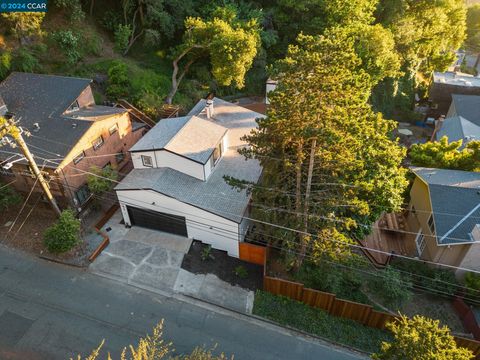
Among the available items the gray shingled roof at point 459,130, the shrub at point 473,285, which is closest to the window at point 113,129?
the shrub at point 473,285

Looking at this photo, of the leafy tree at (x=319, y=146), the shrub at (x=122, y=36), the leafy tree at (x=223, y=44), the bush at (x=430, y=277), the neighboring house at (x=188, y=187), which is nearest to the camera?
the leafy tree at (x=319, y=146)

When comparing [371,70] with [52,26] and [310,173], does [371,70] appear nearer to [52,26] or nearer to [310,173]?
[310,173]

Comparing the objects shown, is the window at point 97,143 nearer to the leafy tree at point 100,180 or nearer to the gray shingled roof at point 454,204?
the leafy tree at point 100,180

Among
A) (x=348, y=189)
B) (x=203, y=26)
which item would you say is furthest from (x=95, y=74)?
(x=348, y=189)

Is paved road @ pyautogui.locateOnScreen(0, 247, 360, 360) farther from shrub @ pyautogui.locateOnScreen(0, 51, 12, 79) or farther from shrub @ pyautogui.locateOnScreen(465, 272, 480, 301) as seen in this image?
shrub @ pyautogui.locateOnScreen(0, 51, 12, 79)

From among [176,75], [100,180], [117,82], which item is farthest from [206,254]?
[176,75]

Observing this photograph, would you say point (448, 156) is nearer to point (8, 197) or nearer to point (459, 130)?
point (459, 130)
